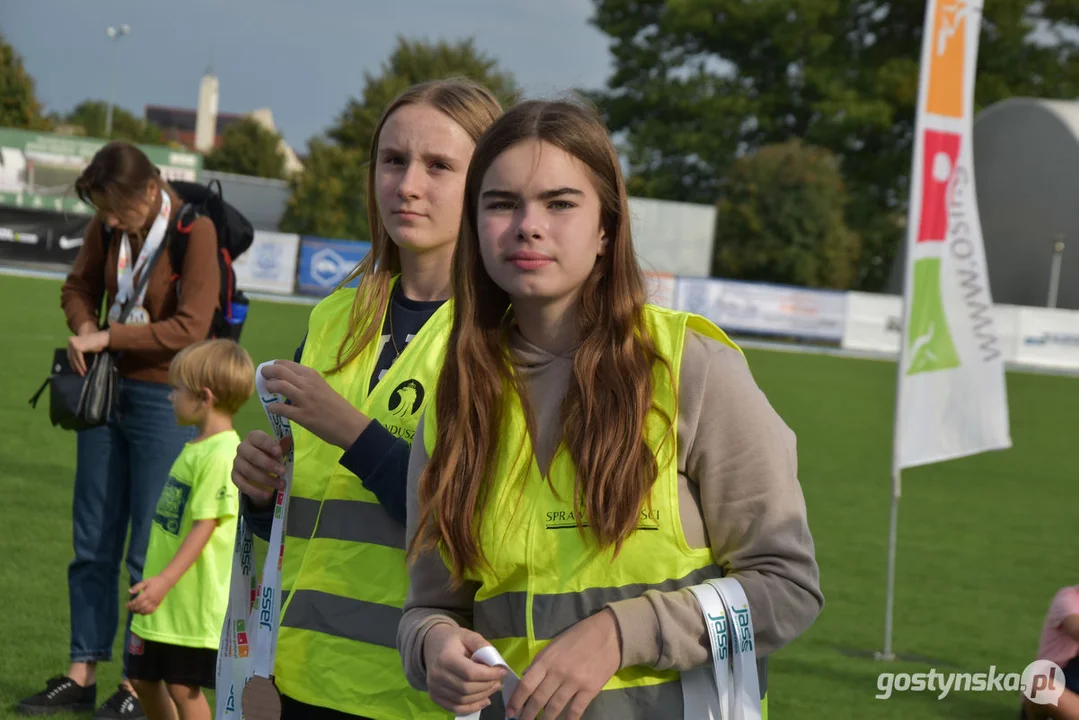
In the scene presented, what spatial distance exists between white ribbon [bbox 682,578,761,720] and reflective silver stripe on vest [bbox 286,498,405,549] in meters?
0.74

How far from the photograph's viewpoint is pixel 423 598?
2.07 meters

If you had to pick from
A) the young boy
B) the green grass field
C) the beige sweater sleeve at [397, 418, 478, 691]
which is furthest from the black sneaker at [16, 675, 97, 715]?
the beige sweater sleeve at [397, 418, 478, 691]

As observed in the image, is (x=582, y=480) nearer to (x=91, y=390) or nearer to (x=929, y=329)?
(x=91, y=390)

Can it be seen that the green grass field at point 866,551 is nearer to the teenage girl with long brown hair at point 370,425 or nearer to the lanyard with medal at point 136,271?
the lanyard with medal at point 136,271

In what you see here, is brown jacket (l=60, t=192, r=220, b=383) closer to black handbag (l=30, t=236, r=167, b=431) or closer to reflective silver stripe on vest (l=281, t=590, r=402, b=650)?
black handbag (l=30, t=236, r=167, b=431)

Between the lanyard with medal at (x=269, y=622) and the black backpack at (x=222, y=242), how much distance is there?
2701 millimetres

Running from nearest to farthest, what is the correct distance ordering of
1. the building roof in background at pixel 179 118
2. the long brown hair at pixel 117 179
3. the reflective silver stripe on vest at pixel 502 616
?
the reflective silver stripe on vest at pixel 502 616
the long brown hair at pixel 117 179
the building roof in background at pixel 179 118

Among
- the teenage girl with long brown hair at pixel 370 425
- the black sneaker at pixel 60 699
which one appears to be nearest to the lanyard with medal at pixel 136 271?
the black sneaker at pixel 60 699

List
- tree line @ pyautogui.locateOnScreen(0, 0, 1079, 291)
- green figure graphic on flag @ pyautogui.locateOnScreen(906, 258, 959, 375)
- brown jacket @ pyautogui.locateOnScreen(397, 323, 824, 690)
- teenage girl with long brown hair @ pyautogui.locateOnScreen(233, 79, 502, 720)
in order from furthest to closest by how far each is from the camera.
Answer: tree line @ pyautogui.locateOnScreen(0, 0, 1079, 291) < green figure graphic on flag @ pyautogui.locateOnScreen(906, 258, 959, 375) < teenage girl with long brown hair @ pyautogui.locateOnScreen(233, 79, 502, 720) < brown jacket @ pyautogui.locateOnScreen(397, 323, 824, 690)

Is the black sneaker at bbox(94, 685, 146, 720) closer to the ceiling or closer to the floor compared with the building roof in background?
closer to the floor

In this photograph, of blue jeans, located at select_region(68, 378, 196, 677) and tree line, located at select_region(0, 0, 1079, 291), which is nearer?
blue jeans, located at select_region(68, 378, 196, 677)

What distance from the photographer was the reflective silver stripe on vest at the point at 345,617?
8.06 feet

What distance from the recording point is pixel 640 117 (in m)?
55.2

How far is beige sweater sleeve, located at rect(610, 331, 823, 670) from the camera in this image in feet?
6.10
